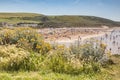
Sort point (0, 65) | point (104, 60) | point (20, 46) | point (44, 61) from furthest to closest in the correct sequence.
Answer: point (20, 46)
point (104, 60)
point (44, 61)
point (0, 65)

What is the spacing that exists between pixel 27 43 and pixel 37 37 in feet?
3.70

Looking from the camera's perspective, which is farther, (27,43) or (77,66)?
(27,43)

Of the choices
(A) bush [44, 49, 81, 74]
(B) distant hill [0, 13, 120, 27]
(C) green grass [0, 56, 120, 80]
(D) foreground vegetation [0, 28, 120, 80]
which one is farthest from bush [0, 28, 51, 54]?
(B) distant hill [0, 13, 120, 27]

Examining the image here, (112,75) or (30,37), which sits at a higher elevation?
(30,37)

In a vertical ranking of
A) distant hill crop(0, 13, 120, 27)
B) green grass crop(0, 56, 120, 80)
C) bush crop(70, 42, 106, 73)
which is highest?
bush crop(70, 42, 106, 73)

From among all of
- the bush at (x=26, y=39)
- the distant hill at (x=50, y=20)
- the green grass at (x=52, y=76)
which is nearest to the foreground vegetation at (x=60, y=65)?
the green grass at (x=52, y=76)

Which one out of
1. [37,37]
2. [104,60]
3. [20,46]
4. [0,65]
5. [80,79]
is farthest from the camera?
[37,37]

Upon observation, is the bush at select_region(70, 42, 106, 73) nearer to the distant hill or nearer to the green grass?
the green grass

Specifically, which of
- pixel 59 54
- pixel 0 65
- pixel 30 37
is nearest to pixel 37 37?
pixel 30 37

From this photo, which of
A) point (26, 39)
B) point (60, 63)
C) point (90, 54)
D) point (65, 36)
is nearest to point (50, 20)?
point (65, 36)

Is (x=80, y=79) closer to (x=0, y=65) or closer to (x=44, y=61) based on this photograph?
(x=44, y=61)

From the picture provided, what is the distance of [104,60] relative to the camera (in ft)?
42.7

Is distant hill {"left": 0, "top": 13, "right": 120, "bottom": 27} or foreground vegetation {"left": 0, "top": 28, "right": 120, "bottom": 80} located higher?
Result: foreground vegetation {"left": 0, "top": 28, "right": 120, "bottom": 80}

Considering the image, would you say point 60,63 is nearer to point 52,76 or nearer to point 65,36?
point 52,76
